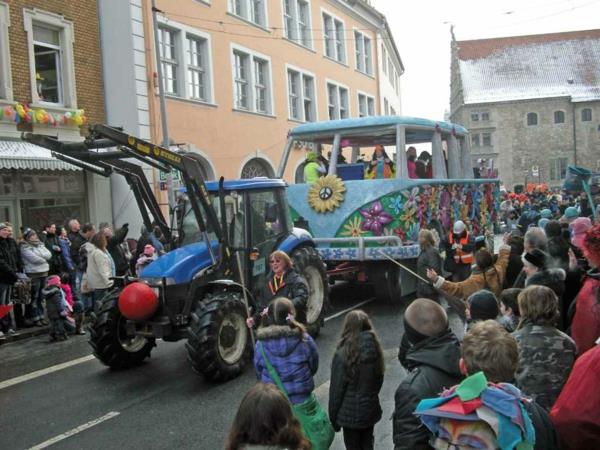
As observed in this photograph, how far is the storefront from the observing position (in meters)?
12.8

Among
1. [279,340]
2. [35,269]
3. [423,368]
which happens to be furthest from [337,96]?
[423,368]

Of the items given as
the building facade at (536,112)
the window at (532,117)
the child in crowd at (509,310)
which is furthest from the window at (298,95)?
the window at (532,117)

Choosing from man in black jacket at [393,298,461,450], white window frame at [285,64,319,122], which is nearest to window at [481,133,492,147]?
white window frame at [285,64,319,122]

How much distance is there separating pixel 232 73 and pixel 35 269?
11.8 m

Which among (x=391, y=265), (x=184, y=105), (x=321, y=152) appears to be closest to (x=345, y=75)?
(x=184, y=105)

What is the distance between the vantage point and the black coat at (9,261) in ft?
31.4

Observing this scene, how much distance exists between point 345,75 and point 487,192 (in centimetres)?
1740

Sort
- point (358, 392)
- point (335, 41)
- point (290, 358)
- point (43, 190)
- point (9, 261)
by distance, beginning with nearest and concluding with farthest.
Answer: point (358, 392) < point (290, 358) < point (9, 261) < point (43, 190) < point (335, 41)

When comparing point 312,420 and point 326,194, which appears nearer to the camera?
point 312,420

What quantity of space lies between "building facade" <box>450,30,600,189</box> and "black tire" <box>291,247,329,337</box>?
184ft

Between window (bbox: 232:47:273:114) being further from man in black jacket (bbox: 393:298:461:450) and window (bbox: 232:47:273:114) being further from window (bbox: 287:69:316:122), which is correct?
man in black jacket (bbox: 393:298:461:450)

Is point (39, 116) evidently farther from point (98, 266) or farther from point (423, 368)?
point (423, 368)

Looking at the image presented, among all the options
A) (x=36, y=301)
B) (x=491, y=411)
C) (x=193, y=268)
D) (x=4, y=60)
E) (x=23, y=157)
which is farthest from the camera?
(x=4, y=60)

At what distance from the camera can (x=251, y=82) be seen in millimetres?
21656
